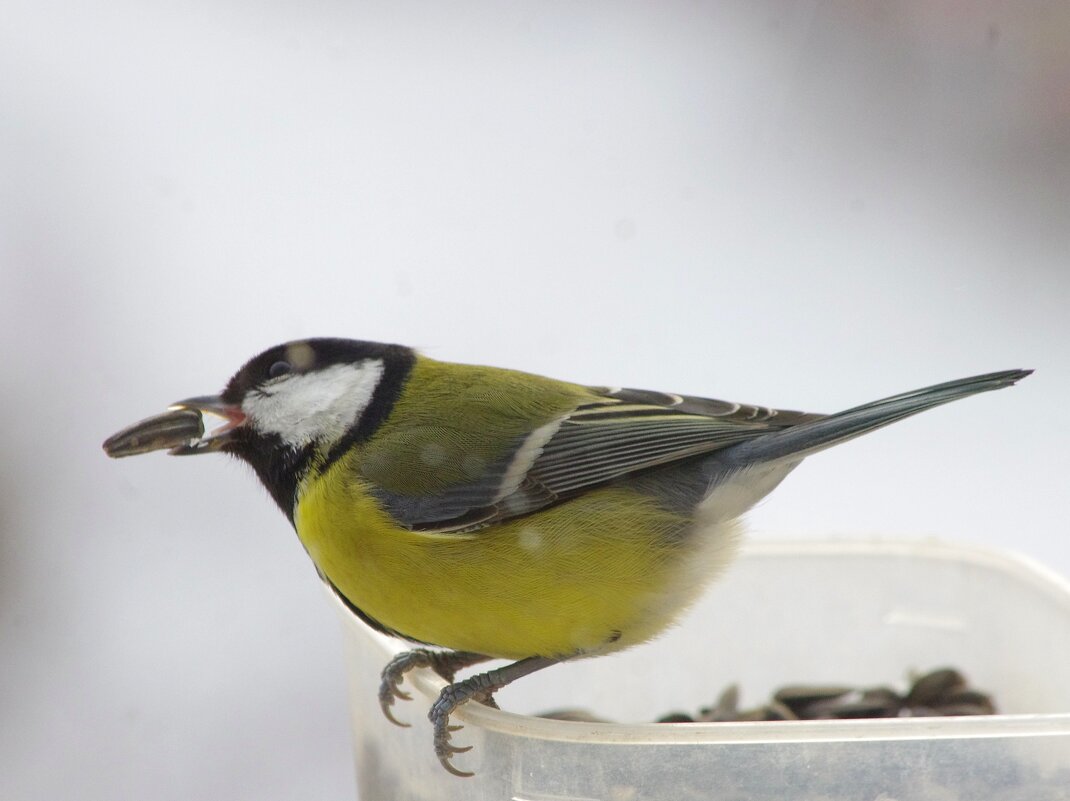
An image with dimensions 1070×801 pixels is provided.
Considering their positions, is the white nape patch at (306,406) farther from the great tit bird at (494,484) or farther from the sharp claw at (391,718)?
the sharp claw at (391,718)

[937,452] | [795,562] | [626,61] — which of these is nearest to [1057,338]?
[937,452]

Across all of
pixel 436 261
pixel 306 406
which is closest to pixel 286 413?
pixel 306 406

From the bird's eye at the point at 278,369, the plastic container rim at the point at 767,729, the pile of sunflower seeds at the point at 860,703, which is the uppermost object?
the bird's eye at the point at 278,369

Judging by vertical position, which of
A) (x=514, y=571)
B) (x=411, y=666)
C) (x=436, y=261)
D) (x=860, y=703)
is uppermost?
(x=436, y=261)

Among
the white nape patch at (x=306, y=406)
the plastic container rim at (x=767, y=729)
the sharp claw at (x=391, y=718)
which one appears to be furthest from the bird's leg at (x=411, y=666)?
the white nape patch at (x=306, y=406)

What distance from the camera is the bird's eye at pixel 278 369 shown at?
53.4 inches

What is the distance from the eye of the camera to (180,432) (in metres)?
1.31

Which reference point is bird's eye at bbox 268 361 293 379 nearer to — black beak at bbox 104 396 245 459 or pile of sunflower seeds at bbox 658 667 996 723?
black beak at bbox 104 396 245 459

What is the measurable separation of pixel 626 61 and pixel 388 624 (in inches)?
68.2

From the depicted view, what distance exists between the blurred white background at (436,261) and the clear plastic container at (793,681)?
14.8 inches

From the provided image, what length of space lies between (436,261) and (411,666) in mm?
1187

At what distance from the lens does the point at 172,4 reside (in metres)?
2.36

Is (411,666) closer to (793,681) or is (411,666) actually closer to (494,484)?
(494,484)

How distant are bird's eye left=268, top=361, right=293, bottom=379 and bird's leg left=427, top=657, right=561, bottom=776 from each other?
40 cm
